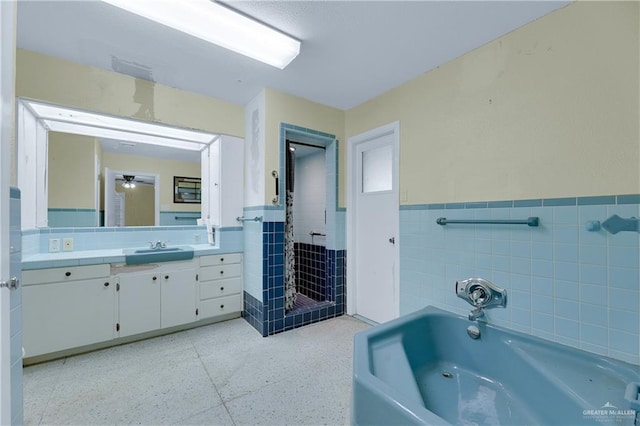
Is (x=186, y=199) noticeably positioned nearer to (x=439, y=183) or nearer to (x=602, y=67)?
(x=439, y=183)

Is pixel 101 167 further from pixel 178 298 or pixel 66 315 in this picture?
pixel 178 298

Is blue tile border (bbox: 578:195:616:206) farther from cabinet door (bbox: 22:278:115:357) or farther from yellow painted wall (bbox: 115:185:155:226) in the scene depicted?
yellow painted wall (bbox: 115:185:155:226)

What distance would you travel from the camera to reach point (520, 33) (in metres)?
1.65

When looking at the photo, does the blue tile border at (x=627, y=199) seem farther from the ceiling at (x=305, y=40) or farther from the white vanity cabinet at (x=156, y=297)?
the white vanity cabinet at (x=156, y=297)

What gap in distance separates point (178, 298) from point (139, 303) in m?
0.31

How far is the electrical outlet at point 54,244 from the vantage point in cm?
227

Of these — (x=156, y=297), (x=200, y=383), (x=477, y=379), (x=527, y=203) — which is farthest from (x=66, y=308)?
(x=527, y=203)

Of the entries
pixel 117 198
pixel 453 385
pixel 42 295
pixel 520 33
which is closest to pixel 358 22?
pixel 520 33

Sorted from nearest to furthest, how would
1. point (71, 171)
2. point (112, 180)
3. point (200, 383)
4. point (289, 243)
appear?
point (200, 383), point (71, 171), point (112, 180), point (289, 243)

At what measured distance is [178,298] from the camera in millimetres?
2451

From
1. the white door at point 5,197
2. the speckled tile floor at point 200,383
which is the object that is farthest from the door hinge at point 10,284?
the speckled tile floor at point 200,383

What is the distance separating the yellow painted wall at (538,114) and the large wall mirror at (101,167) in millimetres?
2327

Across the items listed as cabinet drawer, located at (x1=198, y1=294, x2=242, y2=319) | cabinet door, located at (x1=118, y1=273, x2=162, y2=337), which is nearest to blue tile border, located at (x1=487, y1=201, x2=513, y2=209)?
cabinet drawer, located at (x1=198, y1=294, x2=242, y2=319)

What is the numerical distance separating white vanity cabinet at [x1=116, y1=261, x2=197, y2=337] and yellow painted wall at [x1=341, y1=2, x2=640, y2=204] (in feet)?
7.55
